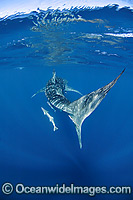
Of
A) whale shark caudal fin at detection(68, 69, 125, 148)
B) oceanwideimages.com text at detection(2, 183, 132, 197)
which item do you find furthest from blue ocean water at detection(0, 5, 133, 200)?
whale shark caudal fin at detection(68, 69, 125, 148)

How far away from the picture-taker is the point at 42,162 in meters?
7.32

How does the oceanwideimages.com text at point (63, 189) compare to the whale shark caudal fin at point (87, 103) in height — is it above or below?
below

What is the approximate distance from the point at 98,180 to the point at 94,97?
6.15 m

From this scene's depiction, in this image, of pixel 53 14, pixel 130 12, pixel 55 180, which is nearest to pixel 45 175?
pixel 55 180

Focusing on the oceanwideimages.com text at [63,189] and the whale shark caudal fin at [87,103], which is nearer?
the whale shark caudal fin at [87,103]

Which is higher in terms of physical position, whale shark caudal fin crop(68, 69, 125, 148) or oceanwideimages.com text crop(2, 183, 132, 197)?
whale shark caudal fin crop(68, 69, 125, 148)

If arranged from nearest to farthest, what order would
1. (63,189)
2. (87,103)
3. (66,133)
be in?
(87,103)
(63,189)
(66,133)

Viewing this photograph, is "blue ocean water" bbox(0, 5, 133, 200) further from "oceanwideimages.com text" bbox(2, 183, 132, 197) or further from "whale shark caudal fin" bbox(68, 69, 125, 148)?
"whale shark caudal fin" bbox(68, 69, 125, 148)

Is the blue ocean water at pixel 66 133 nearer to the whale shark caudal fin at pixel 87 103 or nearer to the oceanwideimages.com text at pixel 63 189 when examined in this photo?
Result: the oceanwideimages.com text at pixel 63 189

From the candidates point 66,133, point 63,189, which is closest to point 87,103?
point 63,189

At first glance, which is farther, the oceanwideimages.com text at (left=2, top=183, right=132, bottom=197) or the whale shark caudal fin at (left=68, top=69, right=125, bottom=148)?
the oceanwideimages.com text at (left=2, top=183, right=132, bottom=197)

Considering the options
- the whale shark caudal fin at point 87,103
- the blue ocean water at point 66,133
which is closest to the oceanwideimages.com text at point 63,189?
the blue ocean water at point 66,133

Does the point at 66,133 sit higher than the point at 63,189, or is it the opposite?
the point at 66,133

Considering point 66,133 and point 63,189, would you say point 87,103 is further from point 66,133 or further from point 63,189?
point 66,133
